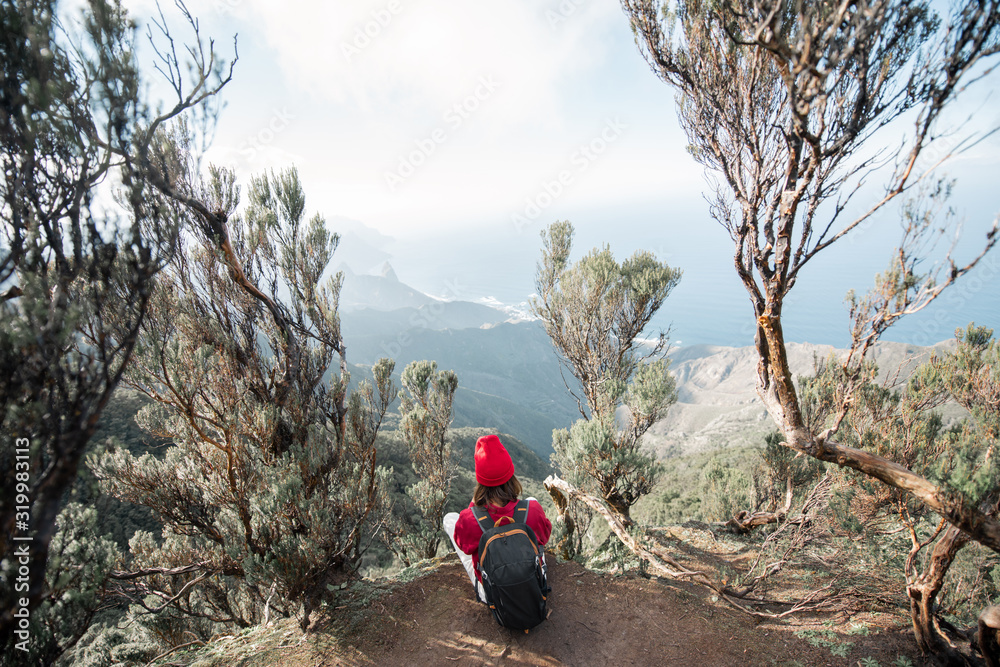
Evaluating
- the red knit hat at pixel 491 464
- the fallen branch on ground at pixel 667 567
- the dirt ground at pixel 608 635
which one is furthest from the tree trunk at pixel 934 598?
the red knit hat at pixel 491 464

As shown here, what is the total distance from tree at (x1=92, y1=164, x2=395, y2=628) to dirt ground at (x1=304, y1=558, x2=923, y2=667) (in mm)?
953

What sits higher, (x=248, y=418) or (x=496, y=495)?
(x=248, y=418)

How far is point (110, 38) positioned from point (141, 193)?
1069 millimetres

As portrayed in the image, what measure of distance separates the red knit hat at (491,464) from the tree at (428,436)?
5.18 m

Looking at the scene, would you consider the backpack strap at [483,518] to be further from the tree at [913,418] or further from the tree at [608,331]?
the tree at [913,418]

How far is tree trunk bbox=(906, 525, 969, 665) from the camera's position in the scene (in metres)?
2.88

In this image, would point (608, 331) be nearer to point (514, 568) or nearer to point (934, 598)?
point (934, 598)

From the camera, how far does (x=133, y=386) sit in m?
4.16

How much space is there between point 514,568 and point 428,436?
552 centimetres

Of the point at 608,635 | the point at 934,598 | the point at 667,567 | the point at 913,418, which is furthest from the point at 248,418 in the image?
the point at 913,418

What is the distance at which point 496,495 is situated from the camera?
10.6 feet

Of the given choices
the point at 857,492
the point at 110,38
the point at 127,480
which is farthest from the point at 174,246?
the point at 857,492

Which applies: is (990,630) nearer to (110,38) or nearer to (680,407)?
(110,38)

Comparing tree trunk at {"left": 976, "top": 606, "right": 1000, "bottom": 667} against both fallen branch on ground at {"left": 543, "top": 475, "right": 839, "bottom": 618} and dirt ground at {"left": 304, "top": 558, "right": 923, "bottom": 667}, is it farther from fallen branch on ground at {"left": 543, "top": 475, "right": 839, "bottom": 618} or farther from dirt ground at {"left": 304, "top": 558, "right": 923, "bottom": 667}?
fallen branch on ground at {"left": 543, "top": 475, "right": 839, "bottom": 618}
